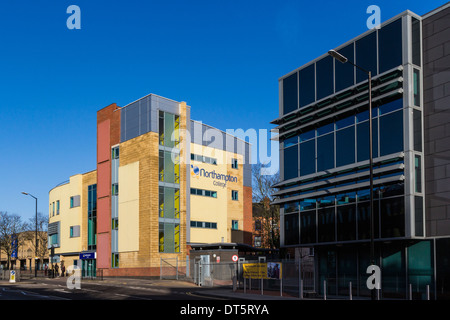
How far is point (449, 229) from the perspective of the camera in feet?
83.6

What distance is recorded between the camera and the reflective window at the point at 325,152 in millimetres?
32062

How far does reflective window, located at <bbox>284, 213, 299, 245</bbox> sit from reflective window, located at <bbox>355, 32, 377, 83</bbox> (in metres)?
9.91

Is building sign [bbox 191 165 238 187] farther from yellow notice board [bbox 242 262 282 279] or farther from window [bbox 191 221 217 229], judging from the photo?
yellow notice board [bbox 242 262 282 279]

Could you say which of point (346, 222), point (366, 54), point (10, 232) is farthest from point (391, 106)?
point (10, 232)

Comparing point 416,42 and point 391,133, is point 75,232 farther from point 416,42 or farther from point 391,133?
point 416,42

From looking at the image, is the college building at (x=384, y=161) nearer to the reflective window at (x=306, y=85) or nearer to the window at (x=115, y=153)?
the reflective window at (x=306, y=85)

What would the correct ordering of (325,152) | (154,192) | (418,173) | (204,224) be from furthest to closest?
(204,224), (154,192), (325,152), (418,173)

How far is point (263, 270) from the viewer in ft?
109

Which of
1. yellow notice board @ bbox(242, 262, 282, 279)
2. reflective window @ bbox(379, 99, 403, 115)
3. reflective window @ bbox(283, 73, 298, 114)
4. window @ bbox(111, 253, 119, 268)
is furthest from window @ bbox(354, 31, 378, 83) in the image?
window @ bbox(111, 253, 119, 268)

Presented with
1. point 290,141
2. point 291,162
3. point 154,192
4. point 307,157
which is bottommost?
point 154,192

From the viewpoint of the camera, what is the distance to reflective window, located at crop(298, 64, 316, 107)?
111 feet

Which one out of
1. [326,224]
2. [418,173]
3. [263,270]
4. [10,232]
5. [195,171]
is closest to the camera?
[418,173]

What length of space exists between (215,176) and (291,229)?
31578mm

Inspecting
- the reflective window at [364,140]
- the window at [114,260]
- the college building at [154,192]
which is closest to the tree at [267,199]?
the college building at [154,192]
